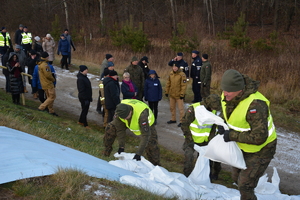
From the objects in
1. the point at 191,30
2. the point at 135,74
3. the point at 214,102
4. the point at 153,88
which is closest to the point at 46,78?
the point at 135,74

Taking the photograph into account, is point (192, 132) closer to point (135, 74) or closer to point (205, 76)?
point (135, 74)

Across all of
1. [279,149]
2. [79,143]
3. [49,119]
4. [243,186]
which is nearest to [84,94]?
[49,119]

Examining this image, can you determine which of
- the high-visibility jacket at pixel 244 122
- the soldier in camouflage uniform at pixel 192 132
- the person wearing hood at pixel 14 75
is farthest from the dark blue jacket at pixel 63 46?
the high-visibility jacket at pixel 244 122

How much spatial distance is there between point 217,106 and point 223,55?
13.7m

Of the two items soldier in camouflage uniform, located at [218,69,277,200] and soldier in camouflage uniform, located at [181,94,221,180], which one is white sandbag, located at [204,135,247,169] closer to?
soldier in camouflage uniform, located at [218,69,277,200]

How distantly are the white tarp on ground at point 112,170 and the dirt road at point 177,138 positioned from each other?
1.98 m

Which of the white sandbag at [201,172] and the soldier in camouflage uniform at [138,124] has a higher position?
the soldier in camouflage uniform at [138,124]

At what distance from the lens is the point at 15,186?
3.82 metres

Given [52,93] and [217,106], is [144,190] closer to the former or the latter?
[217,106]

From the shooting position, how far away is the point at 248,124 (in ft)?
13.5

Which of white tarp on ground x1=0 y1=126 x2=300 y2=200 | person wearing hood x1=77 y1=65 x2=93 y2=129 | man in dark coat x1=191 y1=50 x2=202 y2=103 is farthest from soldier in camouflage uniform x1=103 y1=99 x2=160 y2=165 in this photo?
man in dark coat x1=191 y1=50 x2=202 y2=103

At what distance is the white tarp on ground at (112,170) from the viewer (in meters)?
4.21

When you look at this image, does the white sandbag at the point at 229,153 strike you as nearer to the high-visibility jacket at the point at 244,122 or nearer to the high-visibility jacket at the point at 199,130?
the high-visibility jacket at the point at 244,122

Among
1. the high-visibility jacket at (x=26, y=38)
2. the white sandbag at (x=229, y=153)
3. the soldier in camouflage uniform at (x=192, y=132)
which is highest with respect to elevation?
the high-visibility jacket at (x=26, y=38)
